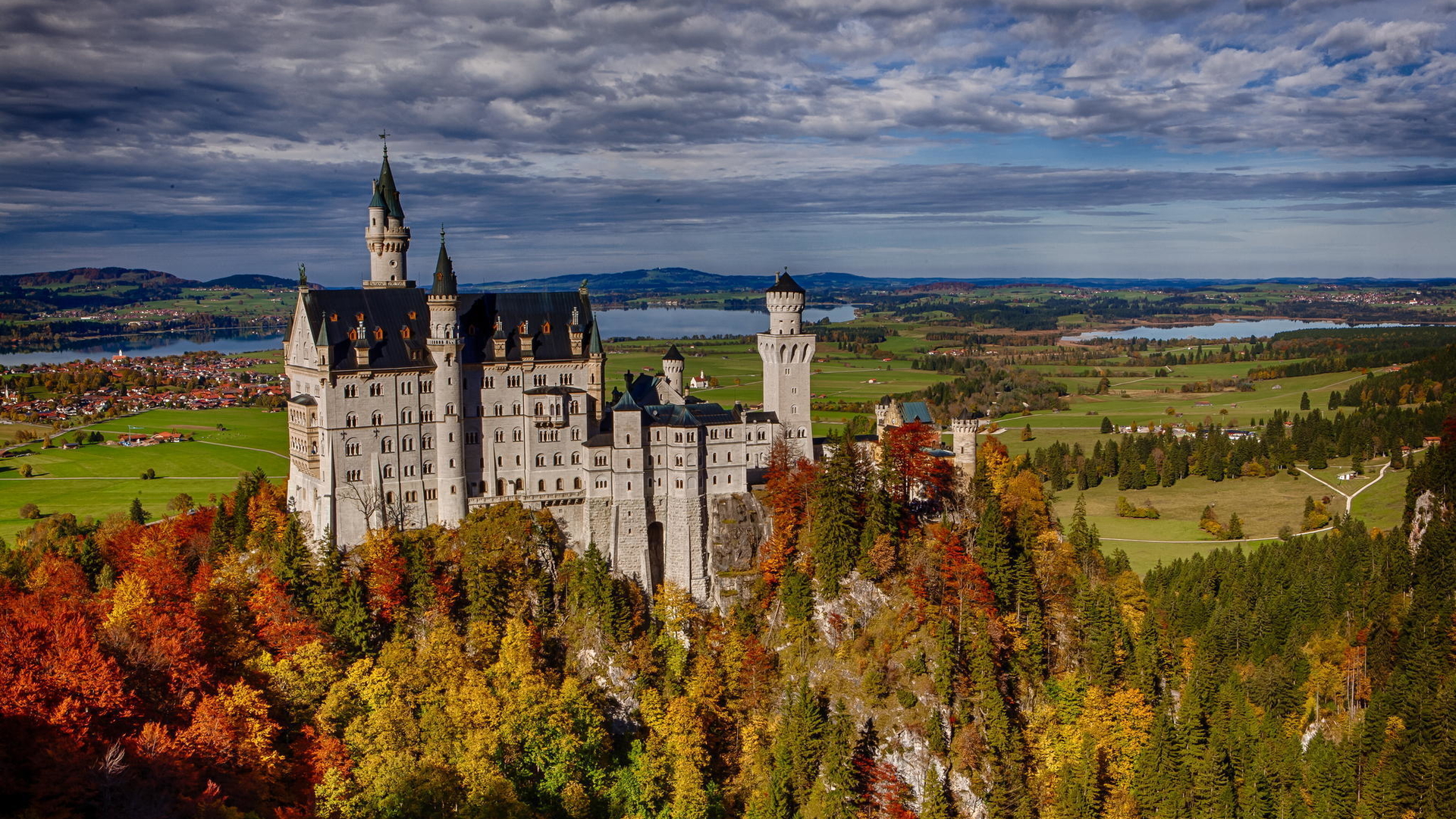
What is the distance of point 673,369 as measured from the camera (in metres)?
76.2

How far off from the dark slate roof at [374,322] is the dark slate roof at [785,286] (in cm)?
2404

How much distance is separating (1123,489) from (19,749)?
4533 inches

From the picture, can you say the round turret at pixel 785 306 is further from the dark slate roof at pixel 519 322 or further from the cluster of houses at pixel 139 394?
the cluster of houses at pixel 139 394

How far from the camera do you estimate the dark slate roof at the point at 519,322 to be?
6981cm

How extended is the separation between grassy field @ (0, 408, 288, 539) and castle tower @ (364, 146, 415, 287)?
39.4 m

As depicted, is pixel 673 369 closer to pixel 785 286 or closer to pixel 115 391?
pixel 785 286

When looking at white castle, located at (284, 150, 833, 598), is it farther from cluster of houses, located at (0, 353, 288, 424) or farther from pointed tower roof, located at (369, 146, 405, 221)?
cluster of houses, located at (0, 353, 288, 424)

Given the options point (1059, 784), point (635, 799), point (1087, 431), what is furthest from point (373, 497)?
point (1087, 431)

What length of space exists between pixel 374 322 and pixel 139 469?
64339 mm

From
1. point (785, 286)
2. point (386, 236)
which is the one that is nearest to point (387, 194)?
point (386, 236)

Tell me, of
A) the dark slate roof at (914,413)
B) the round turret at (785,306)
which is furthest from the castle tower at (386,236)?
the dark slate roof at (914,413)

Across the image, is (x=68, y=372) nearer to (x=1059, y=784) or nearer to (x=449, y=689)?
(x=449, y=689)

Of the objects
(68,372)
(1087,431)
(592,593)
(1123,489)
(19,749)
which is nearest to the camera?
(19,749)

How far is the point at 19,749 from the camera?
41250 mm
